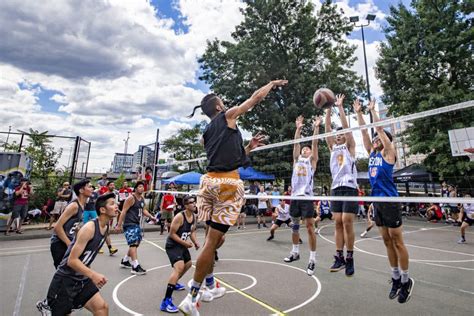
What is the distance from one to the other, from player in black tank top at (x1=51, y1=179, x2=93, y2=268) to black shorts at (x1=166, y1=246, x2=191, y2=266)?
1601 millimetres

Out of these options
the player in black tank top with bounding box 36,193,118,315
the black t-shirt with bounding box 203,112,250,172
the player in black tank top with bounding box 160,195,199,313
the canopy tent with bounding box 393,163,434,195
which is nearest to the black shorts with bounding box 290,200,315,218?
the player in black tank top with bounding box 160,195,199,313

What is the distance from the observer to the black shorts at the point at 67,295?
310cm

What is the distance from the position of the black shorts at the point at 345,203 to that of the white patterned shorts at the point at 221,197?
1.90 meters

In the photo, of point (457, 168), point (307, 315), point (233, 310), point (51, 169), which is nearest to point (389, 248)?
point (307, 315)

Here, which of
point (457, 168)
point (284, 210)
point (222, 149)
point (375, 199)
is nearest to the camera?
point (222, 149)

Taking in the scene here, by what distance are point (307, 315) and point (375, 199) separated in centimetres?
205

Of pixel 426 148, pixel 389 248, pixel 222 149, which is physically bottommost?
pixel 389 248

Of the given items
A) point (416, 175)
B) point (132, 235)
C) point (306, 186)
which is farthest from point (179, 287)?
point (416, 175)

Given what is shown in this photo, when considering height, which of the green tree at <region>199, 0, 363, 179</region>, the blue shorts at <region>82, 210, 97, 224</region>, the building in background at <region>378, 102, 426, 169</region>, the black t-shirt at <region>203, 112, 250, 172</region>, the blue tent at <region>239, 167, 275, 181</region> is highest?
the green tree at <region>199, 0, 363, 179</region>

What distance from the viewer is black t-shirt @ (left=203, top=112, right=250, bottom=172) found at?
2.99 meters

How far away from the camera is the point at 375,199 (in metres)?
3.48

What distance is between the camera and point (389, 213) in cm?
348

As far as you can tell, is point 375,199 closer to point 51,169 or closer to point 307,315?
point 307,315

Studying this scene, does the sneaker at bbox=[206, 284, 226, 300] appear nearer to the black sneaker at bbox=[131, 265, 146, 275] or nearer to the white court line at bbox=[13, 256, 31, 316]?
the black sneaker at bbox=[131, 265, 146, 275]
